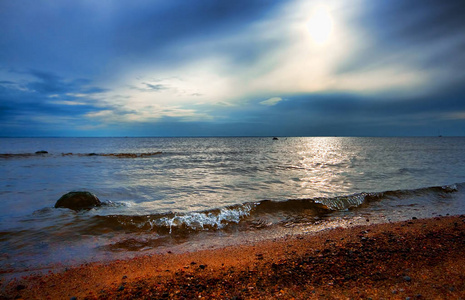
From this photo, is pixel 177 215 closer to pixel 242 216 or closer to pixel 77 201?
pixel 242 216

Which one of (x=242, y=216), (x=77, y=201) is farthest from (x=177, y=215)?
(x=77, y=201)

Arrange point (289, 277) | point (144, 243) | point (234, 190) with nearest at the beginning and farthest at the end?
1. point (289, 277)
2. point (144, 243)
3. point (234, 190)

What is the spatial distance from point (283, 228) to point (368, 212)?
430cm

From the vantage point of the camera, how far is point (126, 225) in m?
8.58

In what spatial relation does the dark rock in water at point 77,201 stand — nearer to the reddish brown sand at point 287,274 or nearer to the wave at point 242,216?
the wave at point 242,216

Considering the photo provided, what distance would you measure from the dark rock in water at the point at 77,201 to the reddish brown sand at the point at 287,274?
5757 mm

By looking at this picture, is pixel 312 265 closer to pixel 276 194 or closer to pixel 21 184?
pixel 276 194

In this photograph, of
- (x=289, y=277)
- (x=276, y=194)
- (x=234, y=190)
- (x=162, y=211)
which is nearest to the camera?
(x=289, y=277)

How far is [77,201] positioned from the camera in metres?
10.5

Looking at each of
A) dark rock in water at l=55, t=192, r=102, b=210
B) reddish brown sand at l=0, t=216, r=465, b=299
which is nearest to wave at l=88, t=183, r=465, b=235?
dark rock in water at l=55, t=192, r=102, b=210

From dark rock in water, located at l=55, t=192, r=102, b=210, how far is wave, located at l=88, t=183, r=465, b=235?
1.95 metres

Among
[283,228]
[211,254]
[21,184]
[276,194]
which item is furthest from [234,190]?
[21,184]

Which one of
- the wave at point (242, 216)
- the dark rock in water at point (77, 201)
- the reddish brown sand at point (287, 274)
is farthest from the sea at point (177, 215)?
the reddish brown sand at point (287, 274)

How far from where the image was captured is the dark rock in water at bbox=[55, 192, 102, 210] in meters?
10.4
